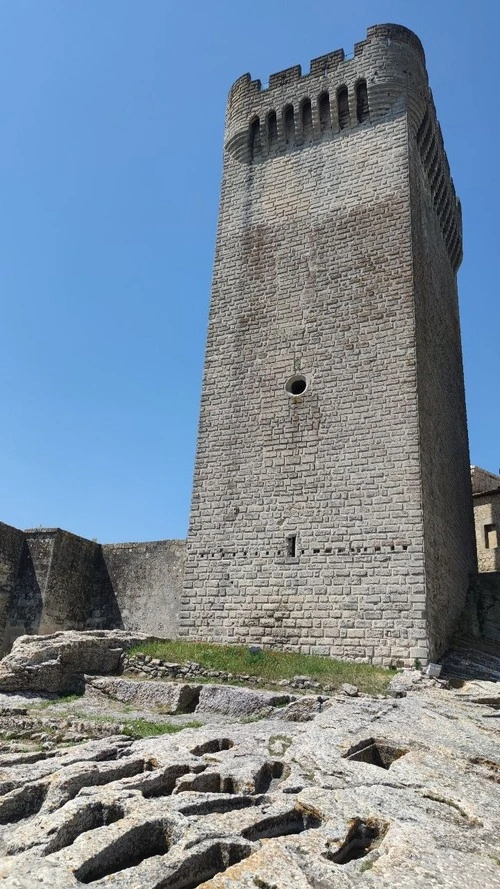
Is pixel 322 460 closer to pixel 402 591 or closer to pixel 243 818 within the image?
pixel 402 591

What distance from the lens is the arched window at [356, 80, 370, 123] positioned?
14.6 metres

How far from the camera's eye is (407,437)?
Answer: 11.5 metres

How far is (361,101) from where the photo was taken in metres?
→ 14.8

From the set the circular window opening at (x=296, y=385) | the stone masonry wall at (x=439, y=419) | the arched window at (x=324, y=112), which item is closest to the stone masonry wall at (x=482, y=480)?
the stone masonry wall at (x=439, y=419)

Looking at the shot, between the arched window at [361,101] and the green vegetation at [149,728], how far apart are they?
13.6 metres

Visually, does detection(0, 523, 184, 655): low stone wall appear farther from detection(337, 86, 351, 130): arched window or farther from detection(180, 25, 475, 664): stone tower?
detection(337, 86, 351, 130): arched window

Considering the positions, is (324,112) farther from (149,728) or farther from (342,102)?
(149,728)

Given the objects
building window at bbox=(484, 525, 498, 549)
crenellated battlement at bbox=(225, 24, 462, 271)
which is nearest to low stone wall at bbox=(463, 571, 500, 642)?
building window at bbox=(484, 525, 498, 549)

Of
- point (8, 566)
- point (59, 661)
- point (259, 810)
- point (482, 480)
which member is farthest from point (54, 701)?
point (482, 480)

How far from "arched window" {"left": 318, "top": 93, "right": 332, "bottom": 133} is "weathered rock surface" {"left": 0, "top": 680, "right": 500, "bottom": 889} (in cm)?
1388

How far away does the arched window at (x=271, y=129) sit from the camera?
15688 mm

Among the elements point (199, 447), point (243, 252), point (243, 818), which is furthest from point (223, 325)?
point (243, 818)

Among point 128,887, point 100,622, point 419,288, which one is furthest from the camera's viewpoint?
point 100,622

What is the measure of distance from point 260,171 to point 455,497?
928cm
